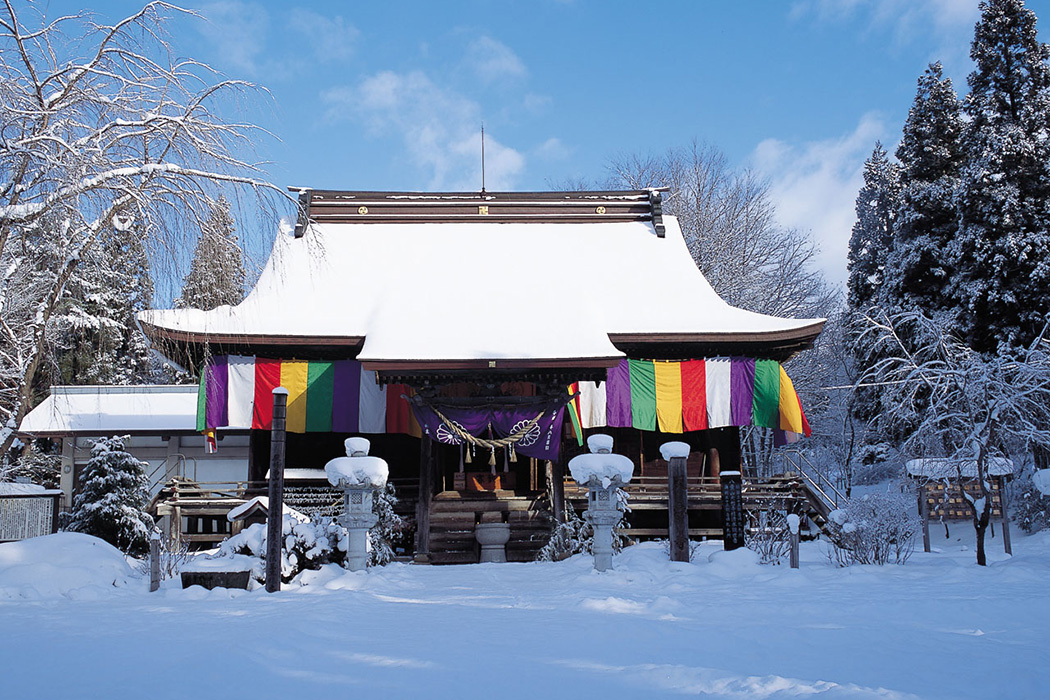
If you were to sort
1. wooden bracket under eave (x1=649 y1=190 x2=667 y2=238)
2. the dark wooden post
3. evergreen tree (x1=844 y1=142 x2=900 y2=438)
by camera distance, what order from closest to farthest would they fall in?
the dark wooden post, wooden bracket under eave (x1=649 y1=190 x2=667 y2=238), evergreen tree (x1=844 y1=142 x2=900 y2=438)

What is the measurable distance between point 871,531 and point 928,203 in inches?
568

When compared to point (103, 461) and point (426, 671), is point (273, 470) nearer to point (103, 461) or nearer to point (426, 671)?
point (426, 671)

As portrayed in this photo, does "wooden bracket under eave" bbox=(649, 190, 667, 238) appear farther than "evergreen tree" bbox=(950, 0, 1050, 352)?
Yes

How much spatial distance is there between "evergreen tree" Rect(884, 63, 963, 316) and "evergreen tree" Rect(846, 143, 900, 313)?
1.14m

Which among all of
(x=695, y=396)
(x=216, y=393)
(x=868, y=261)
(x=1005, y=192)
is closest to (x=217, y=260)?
(x=216, y=393)

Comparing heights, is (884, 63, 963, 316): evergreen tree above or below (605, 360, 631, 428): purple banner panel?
above

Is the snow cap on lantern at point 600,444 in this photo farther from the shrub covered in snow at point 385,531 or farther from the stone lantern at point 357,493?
the shrub covered in snow at point 385,531

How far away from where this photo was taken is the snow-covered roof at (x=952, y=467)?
12.4m

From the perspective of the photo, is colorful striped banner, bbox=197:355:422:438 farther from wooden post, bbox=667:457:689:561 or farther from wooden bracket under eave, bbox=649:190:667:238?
wooden bracket under eave, bbox=649:190:667:238

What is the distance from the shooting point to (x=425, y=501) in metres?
14.7

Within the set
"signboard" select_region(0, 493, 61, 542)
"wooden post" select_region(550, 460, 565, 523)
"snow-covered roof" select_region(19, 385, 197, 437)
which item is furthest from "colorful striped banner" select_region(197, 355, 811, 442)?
"snow-covered roof" select_region(19, 385, 197, 437)

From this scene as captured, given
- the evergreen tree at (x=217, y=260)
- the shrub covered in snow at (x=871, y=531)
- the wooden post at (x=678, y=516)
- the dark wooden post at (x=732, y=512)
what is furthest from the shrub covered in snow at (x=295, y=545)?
the shrub covered in snow at (x=871, y=531)

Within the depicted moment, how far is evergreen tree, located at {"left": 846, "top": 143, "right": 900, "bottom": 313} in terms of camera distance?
25.4m

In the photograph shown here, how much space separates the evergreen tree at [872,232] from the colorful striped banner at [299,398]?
14.3 meters
